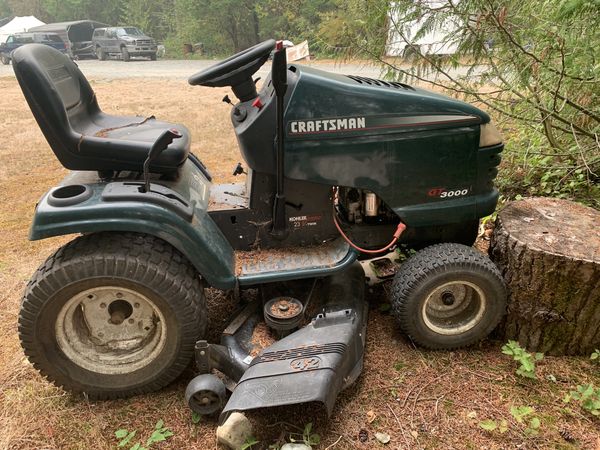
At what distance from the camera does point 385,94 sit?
7.49 feet

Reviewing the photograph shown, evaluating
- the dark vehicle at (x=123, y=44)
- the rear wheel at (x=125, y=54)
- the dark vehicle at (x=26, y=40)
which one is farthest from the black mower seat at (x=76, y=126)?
the dark vehicle at (x=26, y=40)

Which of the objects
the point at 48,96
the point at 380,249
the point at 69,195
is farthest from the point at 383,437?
the point at 48,96

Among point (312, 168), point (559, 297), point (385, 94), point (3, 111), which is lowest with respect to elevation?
point (3, 111)

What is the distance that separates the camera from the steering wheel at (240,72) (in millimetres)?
2258

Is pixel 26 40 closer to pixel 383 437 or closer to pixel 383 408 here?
pixel 383 408

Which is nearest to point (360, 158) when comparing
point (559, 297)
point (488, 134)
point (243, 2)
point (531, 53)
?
point (488, 134)

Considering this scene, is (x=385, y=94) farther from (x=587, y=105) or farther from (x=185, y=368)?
(x=587, y=105)

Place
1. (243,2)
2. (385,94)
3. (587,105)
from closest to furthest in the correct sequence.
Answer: (385,94) < (587,105) < (243,2)

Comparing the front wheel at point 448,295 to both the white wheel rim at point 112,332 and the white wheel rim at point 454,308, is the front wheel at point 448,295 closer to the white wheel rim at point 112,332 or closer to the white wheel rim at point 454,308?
the white wheel rim at point 454,308

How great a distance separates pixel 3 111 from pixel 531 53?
919cm

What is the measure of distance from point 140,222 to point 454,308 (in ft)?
5.59

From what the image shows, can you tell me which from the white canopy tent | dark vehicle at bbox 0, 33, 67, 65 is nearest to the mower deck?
dark vehicle at bbox 0, 33, 67, 65

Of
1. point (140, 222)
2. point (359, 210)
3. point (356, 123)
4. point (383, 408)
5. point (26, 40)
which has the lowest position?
point (26, 40)

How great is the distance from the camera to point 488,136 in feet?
8.05
